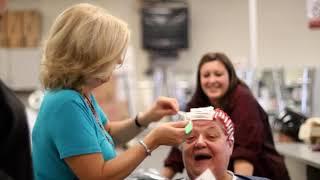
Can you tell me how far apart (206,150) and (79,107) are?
0.61m

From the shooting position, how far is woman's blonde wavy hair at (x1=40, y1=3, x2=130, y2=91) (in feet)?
5.03

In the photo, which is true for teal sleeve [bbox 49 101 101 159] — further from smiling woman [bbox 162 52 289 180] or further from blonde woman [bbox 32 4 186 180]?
smiling woman [bbox 162 52 289 180]

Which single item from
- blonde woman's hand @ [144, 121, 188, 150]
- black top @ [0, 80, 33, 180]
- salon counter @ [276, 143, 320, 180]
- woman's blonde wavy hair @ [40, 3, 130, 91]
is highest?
woman's blonde wavy hair @ [40, 3, 130, 91]

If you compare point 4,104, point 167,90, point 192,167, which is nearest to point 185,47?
point 167,90

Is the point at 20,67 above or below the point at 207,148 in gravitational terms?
above

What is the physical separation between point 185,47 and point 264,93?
2308mm

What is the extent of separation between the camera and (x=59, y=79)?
1.59m

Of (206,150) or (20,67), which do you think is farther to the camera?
Result: (20,67)

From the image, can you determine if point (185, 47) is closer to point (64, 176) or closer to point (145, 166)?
point (145, 166)

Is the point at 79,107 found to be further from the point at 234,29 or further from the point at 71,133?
the point at 234,29

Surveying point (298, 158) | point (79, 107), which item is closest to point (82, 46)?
point (79, 107)

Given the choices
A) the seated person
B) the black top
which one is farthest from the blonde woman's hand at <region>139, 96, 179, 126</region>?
the black top

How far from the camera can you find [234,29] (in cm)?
725

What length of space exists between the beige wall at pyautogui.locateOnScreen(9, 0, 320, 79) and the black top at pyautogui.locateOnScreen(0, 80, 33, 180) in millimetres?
6151
